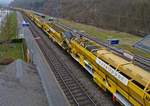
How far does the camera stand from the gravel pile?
22047 millimetres

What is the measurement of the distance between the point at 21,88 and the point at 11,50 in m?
26.5

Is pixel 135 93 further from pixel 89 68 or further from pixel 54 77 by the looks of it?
pixel 54 77

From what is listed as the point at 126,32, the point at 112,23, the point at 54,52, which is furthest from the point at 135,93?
the point at 112,23

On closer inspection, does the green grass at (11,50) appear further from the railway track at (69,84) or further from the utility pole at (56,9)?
the utility pole at (56,9)

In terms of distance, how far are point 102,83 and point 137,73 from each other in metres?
5.60

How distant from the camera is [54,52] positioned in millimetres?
43500

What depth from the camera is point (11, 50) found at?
166 ft

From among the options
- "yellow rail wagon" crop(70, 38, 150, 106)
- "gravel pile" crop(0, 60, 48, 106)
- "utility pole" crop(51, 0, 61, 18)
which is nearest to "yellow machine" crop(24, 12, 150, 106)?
"yellow rail wagon" crop(70, 38, 150, 106)

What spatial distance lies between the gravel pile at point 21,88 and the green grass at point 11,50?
12659mm

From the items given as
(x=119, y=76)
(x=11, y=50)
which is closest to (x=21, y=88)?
(x=119, y=76)

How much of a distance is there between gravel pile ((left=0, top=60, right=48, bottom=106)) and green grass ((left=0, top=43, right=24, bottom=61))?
41.5 feet

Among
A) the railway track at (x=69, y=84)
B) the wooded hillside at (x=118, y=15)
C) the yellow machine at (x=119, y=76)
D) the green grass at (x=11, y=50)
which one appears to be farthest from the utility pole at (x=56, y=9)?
the yellow machine at (x=119, y=76)

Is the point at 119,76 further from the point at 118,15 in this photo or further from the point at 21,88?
the point at 118,15

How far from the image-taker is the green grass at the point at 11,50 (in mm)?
45122
